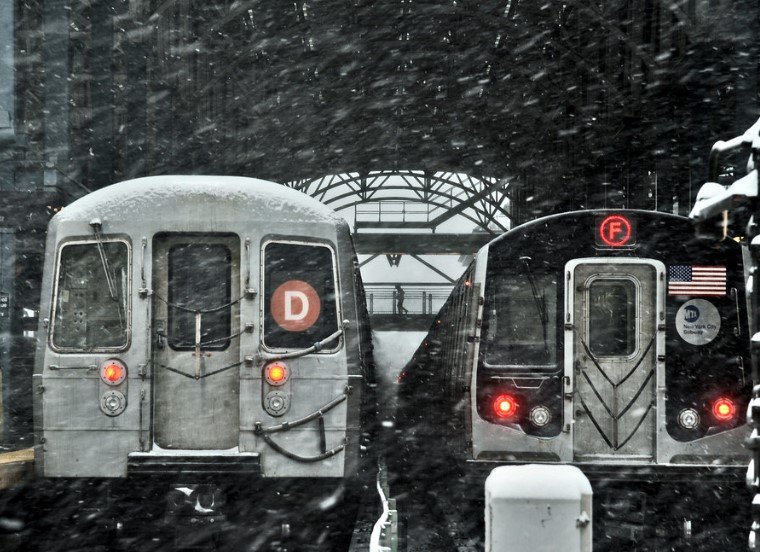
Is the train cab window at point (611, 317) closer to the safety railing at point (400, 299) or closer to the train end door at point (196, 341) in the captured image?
the train end door at point (196, 341)

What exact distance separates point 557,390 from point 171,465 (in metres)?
3.19

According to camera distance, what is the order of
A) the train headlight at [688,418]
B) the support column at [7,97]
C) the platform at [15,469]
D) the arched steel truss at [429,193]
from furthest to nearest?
1. the arched steel truss at [429,193]
2. the support column at [7,97]
3. the train headlight at [688,418]
4. the platform at [15,469]

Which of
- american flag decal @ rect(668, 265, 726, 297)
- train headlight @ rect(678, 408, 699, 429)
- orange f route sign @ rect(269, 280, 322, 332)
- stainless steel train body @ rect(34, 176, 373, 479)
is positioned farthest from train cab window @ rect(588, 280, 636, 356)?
orange f route sign @ rect(269, 280, 322, 332)

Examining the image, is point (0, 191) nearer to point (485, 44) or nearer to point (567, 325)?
point (567, 325)

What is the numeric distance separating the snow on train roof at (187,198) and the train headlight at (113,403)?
1.38 m

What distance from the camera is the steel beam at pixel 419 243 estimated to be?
3075 cm

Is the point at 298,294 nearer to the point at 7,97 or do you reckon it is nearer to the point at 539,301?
the point at 539,301

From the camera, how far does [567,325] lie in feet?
25.4

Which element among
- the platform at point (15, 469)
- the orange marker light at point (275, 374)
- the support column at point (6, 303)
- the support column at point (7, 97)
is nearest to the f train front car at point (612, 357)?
the orange marker light at point (275, 374)

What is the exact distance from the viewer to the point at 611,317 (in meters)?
7.86

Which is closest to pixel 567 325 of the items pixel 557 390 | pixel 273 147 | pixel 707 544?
pixel 557 390

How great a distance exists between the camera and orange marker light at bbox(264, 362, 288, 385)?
7039 millimetres

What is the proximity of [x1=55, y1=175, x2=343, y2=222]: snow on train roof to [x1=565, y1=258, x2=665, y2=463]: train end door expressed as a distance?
231 cm

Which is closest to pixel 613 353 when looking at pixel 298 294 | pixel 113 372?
pixel 298 294
